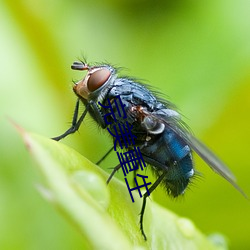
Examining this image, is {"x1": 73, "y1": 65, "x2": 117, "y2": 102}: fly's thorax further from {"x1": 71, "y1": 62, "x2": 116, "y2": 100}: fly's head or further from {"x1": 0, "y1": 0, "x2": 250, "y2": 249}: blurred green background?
{"x1": 0, "y1": 0, "x2": 250, "y2": 249}: blurred green background

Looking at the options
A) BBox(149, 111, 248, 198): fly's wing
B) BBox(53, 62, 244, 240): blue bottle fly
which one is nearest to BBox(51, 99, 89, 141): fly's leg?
BBox(53, 62, 244, 240): blue bottle fly

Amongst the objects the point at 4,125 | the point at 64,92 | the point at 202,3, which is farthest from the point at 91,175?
the point at 202,3

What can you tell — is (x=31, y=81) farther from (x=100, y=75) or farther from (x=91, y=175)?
(x=91, y=175)

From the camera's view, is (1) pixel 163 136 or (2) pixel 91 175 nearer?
(2) pixel 91 175

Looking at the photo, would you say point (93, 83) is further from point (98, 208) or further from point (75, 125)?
point (98, 208)

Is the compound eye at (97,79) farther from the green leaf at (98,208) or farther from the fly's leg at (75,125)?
the green leaf at (98,208)

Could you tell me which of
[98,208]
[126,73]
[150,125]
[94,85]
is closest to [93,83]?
[94,85]
